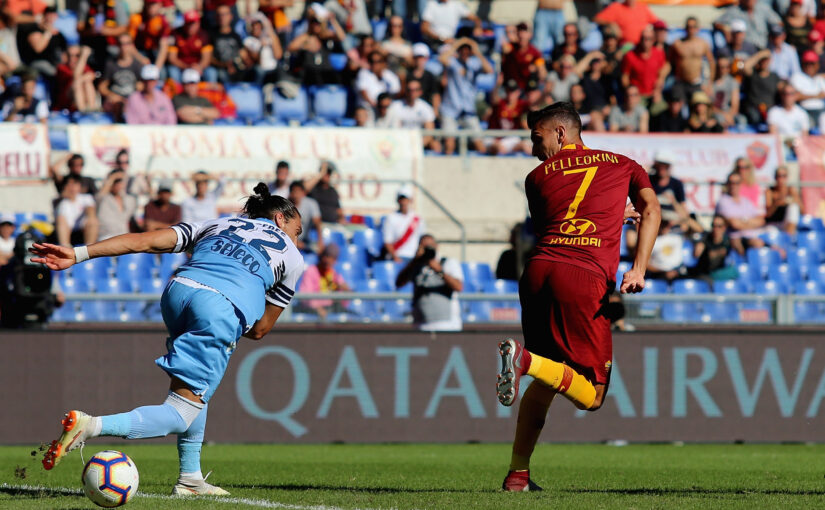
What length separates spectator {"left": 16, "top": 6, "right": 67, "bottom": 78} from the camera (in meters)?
18.1

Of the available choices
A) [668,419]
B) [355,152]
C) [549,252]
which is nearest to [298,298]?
[668,419]

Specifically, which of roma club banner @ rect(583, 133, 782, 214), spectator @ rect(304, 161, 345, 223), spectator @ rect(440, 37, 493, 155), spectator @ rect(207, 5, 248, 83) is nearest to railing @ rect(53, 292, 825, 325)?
Answer: spectator @ rect(304, 161, 345, 223)

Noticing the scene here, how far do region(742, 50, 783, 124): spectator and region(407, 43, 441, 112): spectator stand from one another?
514 cm

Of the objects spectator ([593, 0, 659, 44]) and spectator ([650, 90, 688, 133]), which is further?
spectator ([593, 0, 659, 44])

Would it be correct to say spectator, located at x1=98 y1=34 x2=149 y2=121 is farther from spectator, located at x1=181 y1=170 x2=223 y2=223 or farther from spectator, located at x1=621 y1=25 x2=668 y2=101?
spectator, located at x1=621 y1=25 x2=668 y2=101

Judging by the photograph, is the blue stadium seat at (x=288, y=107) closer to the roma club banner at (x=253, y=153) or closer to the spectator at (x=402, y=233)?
the roma club banner at (x=253, y=153)

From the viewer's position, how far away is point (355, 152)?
17609mm

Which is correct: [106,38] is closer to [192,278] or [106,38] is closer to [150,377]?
[150,377]

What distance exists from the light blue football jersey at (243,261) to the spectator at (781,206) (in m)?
12.0

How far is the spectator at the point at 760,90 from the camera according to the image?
20.3 m

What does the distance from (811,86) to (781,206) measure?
4.29 metres

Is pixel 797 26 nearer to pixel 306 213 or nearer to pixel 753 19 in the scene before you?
pixel 753 19

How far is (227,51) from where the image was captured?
18672 millimetres

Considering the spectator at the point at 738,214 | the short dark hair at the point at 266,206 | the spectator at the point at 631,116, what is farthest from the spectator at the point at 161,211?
the short dark hair at the point at 266,206
